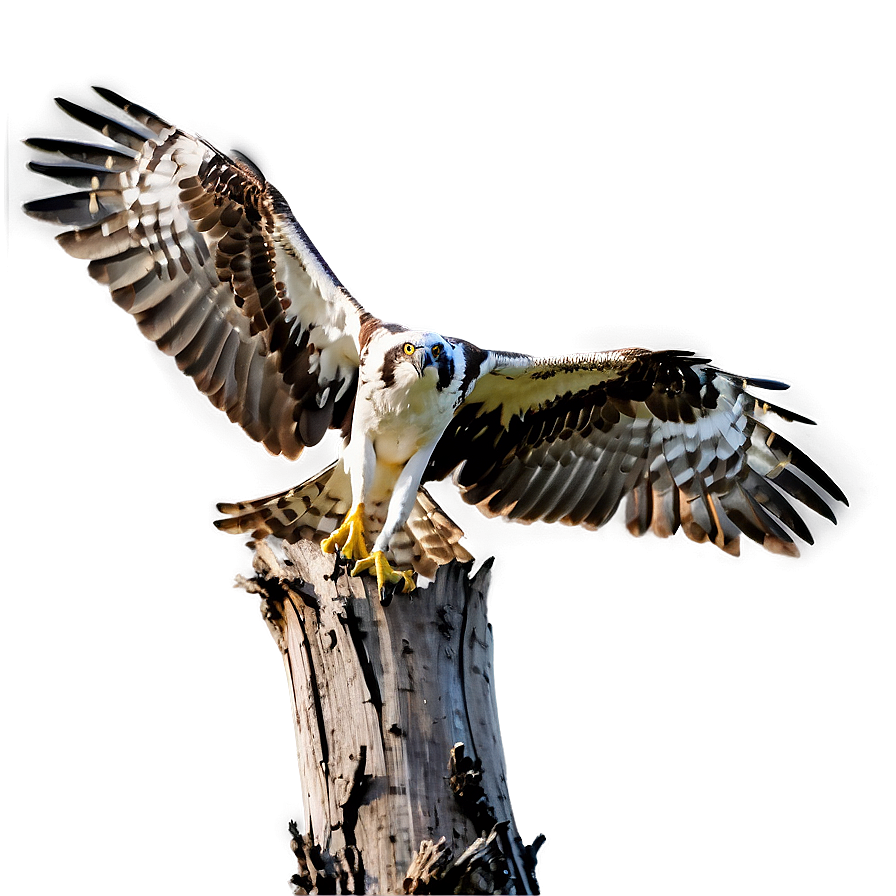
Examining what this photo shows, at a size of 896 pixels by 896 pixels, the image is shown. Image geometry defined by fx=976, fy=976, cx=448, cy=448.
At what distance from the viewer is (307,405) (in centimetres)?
572

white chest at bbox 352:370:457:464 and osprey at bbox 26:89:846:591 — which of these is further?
osprey at bbox 26:89:846:591

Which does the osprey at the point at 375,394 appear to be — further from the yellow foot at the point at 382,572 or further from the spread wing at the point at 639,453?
the yellow foot at the point at 382,572

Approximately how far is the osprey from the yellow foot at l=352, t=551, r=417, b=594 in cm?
25

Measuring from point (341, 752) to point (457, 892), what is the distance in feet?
2.47

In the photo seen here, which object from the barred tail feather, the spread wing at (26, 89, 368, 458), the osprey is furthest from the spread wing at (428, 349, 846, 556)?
the spread wing at (26, 89, 368, 458)

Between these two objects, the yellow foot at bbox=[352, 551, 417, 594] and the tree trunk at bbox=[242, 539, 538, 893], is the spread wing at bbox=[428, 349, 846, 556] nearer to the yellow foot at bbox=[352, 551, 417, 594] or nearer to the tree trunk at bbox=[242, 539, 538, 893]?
the yellow foot at bbox=[352, 551, 417, 594]

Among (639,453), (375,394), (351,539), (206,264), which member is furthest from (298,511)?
(639,453)

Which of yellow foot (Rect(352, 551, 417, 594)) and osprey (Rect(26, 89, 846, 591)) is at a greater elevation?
osprey (Rect(26, 89, 846, 591))

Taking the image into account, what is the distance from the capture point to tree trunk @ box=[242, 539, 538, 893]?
3656 millimetres

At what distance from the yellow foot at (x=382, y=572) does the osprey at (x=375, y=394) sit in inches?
9.6

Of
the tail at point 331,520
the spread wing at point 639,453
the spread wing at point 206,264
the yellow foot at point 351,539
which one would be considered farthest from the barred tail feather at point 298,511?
the spread wing at point 639,453

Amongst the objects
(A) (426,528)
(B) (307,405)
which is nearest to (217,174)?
(B) (307,405)

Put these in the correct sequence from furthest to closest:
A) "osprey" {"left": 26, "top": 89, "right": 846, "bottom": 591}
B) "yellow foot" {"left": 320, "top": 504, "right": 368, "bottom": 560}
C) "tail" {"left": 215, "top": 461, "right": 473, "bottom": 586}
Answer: "tail" {"left": 215, "top": 461, "right": 473, "bottom": 586}
"osprey" {"left": 26, "top": 89, "right": 846, "bottom": 591}
"yellow foot" {"left": 320, "top": 504, "right": 368, "bottom": 560}

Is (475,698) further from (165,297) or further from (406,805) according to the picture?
(165,297)
